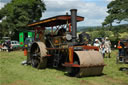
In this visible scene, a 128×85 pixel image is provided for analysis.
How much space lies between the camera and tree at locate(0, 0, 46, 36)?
35.3 metres

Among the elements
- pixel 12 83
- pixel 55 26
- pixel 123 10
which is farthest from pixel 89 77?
pixel 123 10

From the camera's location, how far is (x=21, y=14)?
35.4 meters

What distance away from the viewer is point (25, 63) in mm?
11398

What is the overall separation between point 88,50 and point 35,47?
11.2 feet

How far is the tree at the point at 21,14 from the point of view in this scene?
35.3 metres

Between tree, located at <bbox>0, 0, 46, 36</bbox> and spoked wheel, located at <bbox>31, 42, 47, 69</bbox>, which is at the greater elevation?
tree, located at <bbox>0, 0, 46, 36</bbox>

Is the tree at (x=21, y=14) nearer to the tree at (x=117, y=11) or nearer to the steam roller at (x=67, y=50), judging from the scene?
the tree at (x=117, y=11)

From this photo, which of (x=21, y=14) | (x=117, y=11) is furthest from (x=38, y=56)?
(x=21, y=14)

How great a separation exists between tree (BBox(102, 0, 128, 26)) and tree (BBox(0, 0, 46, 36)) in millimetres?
14115

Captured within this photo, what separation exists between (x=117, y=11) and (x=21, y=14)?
55.0ft

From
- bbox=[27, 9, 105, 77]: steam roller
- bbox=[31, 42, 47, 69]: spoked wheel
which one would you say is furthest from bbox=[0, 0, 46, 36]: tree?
bbox=[27, 9, 105, 77]: steam roller

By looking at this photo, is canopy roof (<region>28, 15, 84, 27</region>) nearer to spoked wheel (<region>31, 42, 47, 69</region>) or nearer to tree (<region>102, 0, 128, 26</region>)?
spoked wheel (<region>31, 42, 47, 69</region>)

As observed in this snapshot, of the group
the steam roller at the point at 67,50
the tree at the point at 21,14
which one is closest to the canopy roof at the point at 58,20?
the steam roller at the point at 67,50

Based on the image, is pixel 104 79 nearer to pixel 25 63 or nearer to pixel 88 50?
pixel 88 50
